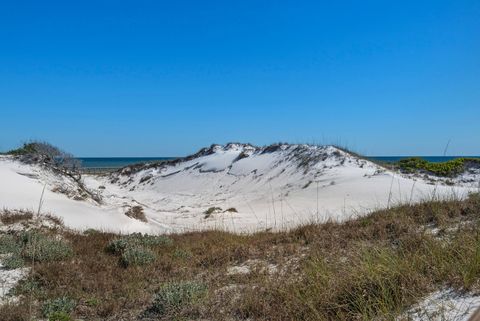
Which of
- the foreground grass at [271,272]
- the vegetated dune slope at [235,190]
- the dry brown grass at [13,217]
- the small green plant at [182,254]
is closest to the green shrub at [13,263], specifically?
the foreground grass at [271,272]

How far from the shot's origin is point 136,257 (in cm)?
684

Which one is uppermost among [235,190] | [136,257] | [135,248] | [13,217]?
[13,217]

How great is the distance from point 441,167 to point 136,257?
19.4 m

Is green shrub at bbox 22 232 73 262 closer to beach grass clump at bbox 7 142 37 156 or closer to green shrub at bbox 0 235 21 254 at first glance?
green shrub at bbox 0 235 21 254

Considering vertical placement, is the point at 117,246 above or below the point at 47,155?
below

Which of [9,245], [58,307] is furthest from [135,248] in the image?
[9,245]

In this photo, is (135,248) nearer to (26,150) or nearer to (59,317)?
(59,317)

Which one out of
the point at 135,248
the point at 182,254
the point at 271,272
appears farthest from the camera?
the point at 182,254

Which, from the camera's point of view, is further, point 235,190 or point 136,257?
point 235,190

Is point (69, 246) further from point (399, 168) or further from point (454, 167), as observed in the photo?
point (454, 167)

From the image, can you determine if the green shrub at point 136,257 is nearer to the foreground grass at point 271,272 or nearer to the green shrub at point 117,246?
the foreground grass at point 271,272

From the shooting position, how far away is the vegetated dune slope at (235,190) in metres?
13.0

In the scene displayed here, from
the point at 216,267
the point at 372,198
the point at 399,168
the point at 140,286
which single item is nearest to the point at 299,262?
the point at 216,267

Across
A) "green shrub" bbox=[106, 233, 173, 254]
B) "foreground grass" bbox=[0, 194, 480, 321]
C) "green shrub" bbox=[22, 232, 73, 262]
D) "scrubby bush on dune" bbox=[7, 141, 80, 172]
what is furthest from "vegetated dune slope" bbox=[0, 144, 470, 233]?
Result: "green shrub" bbox=[22, 232, 73, 262]
